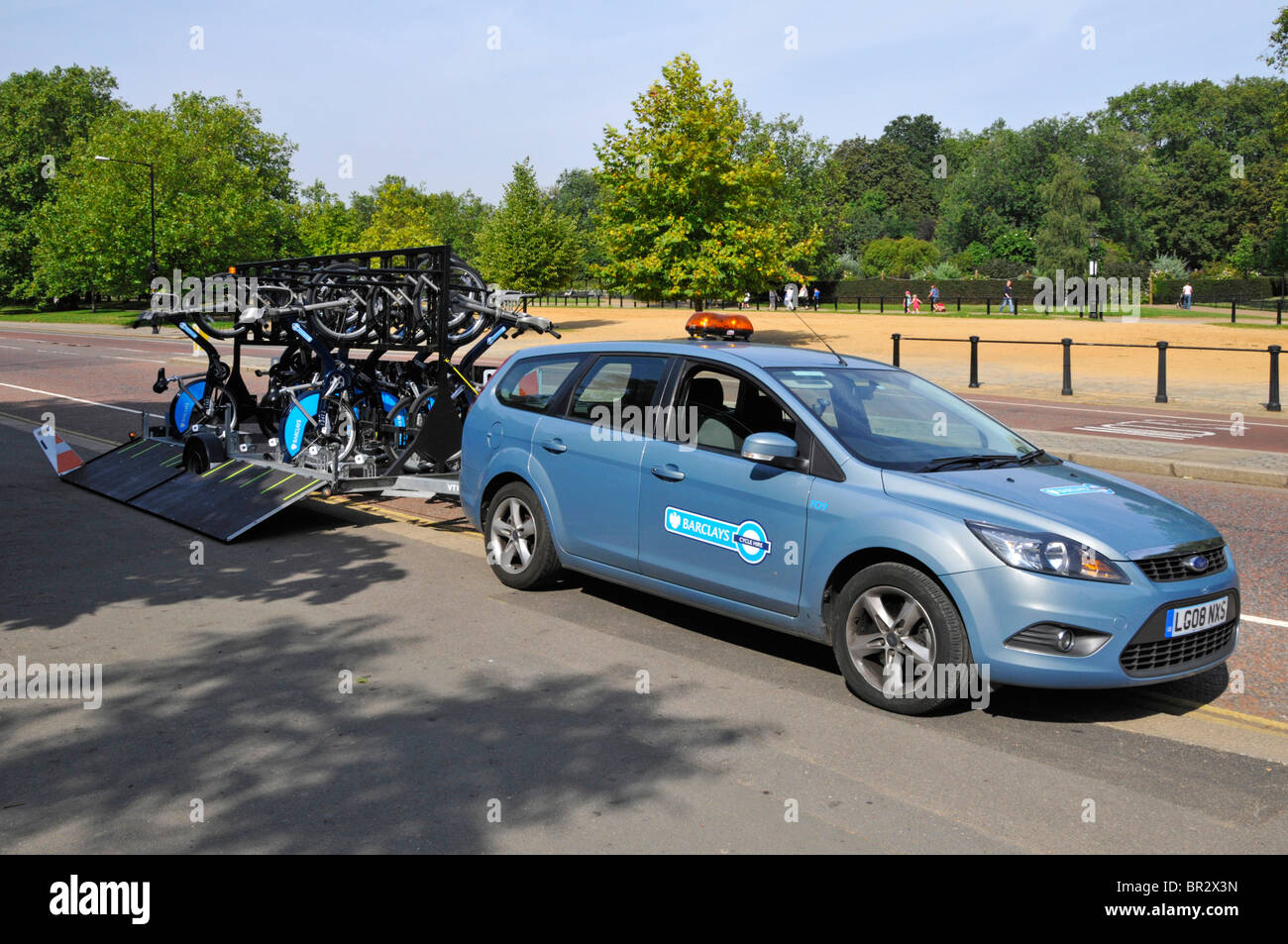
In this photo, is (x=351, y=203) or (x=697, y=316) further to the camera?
(x=351, y=203)

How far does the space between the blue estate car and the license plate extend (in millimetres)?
13

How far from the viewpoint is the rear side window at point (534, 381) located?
7211 mm

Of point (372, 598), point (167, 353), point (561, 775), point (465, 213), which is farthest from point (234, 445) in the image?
point (465, 213)

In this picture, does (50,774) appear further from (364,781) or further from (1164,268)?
(1164,268)

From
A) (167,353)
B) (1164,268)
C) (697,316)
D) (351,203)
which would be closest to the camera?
(697,316)

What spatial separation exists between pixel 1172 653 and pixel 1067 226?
74414 mm

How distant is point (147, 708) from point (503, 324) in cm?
504

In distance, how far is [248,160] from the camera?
294 feet


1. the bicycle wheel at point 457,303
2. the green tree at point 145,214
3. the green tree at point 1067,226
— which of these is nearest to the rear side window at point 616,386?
the bicycle wheel at point 457,303

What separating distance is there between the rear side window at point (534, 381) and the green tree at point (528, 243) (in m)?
50.6

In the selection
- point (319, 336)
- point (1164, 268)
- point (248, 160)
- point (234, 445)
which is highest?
point (248, 160)

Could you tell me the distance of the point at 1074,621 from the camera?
4.68 metres

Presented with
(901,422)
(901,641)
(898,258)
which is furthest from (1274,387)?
(898,258)

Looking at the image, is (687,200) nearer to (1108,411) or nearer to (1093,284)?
(1108,411)
